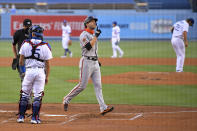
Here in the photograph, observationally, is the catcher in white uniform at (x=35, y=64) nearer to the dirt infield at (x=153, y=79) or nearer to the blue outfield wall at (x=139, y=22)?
the dirt infield at (x=153, y=79)

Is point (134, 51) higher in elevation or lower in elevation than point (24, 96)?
lower

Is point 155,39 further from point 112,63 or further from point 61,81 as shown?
point 61,81

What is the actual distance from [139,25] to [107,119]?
3398 cm

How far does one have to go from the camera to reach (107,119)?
9.85 metres

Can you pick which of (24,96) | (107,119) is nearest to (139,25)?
(107,119)

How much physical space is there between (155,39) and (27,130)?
3669 centimetres

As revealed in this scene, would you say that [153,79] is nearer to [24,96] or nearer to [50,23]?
[24,96]

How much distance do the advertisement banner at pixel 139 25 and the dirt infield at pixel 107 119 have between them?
3156 cm

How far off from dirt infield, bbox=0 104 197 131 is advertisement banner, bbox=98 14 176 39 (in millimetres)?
31563

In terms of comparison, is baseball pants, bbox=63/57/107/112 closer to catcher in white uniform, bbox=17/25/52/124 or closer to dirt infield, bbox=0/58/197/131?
dirt infield, bbox=0/58/197/131

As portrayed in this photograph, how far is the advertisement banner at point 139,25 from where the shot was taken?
43.1 m

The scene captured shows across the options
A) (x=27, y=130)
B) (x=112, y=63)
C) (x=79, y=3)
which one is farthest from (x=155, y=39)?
(x=27, y=130)

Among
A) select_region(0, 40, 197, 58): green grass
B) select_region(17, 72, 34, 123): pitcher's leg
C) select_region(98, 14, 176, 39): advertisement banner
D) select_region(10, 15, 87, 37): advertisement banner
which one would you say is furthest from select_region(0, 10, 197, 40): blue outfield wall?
select_region(17, 72, 34, 123): pitcher's leg

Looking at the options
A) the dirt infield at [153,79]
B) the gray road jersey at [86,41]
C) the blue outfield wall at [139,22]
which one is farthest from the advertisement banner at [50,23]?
the gray road jersey at [86,41]
